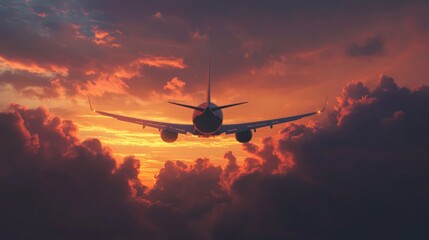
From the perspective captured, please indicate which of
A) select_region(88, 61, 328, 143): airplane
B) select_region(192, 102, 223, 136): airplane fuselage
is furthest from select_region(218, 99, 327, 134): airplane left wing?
select_region(192, 102, 223, 136): airplane fuselage

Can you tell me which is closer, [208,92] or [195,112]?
[195,112]

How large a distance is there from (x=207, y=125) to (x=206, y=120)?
0.99 meters

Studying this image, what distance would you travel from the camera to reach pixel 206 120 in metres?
72.0

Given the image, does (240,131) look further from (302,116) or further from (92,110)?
(92,110)

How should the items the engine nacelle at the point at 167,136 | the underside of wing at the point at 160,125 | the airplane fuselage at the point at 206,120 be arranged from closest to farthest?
the airplane fuselage at the point at 206,120 < the engine nacelle at the point at 167,136 < the underside of wing at the point at 160,125

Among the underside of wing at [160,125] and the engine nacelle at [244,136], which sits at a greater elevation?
the underside of wing at [160,125]

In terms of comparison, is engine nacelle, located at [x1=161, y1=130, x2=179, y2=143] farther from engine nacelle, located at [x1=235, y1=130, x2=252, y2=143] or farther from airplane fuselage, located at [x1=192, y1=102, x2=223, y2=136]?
engine nacelle, located at [x1=235, y1=130, x2=252, y2=143]

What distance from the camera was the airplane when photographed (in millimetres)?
72250

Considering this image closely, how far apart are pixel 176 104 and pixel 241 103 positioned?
984 centimetres

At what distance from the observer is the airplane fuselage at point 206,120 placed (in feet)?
236

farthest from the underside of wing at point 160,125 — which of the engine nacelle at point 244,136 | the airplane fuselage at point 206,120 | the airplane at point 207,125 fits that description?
the engine nacelle at point 244,136

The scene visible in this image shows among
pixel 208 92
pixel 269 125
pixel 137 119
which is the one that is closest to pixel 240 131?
pixel 269 125

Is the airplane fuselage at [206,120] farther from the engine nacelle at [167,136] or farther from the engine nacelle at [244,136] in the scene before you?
the engine nacelle at [244,136]

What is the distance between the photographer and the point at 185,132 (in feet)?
262
